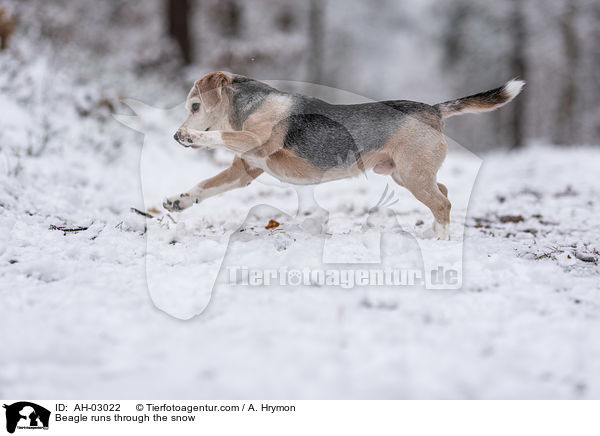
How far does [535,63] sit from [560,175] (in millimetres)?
13797

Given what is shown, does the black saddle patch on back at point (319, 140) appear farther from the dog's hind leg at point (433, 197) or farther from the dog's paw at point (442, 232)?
the dog's paw at point (442, 232)

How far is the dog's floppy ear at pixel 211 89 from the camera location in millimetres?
3822

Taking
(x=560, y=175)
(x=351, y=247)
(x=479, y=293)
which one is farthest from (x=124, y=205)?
(x=560, y=175)

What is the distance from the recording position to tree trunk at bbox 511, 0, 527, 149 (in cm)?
1680

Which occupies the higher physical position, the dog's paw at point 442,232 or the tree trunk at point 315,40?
the tree trunk at point 315,40

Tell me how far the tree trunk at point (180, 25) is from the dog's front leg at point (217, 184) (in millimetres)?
10065

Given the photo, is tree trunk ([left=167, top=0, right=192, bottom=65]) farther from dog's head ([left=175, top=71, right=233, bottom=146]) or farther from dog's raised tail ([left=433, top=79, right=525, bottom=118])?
dog's raised tail ([left=433, top=79, right=525, bottom=118])

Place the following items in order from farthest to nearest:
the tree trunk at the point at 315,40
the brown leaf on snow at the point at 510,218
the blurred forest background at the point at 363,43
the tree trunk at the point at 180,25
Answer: the tree trunk at the point at 315,40
the tree trunk at the point at 180,25
the blurred forest background at the point at 363,43
the brown leaf on snow at the point at 510,218

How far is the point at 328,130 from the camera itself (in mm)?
3846

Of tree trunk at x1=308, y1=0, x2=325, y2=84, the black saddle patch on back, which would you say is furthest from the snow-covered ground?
tree trunk at x1=308, y1=0, x2=325, y2=84

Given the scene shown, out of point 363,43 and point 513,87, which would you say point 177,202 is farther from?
point 363,43
